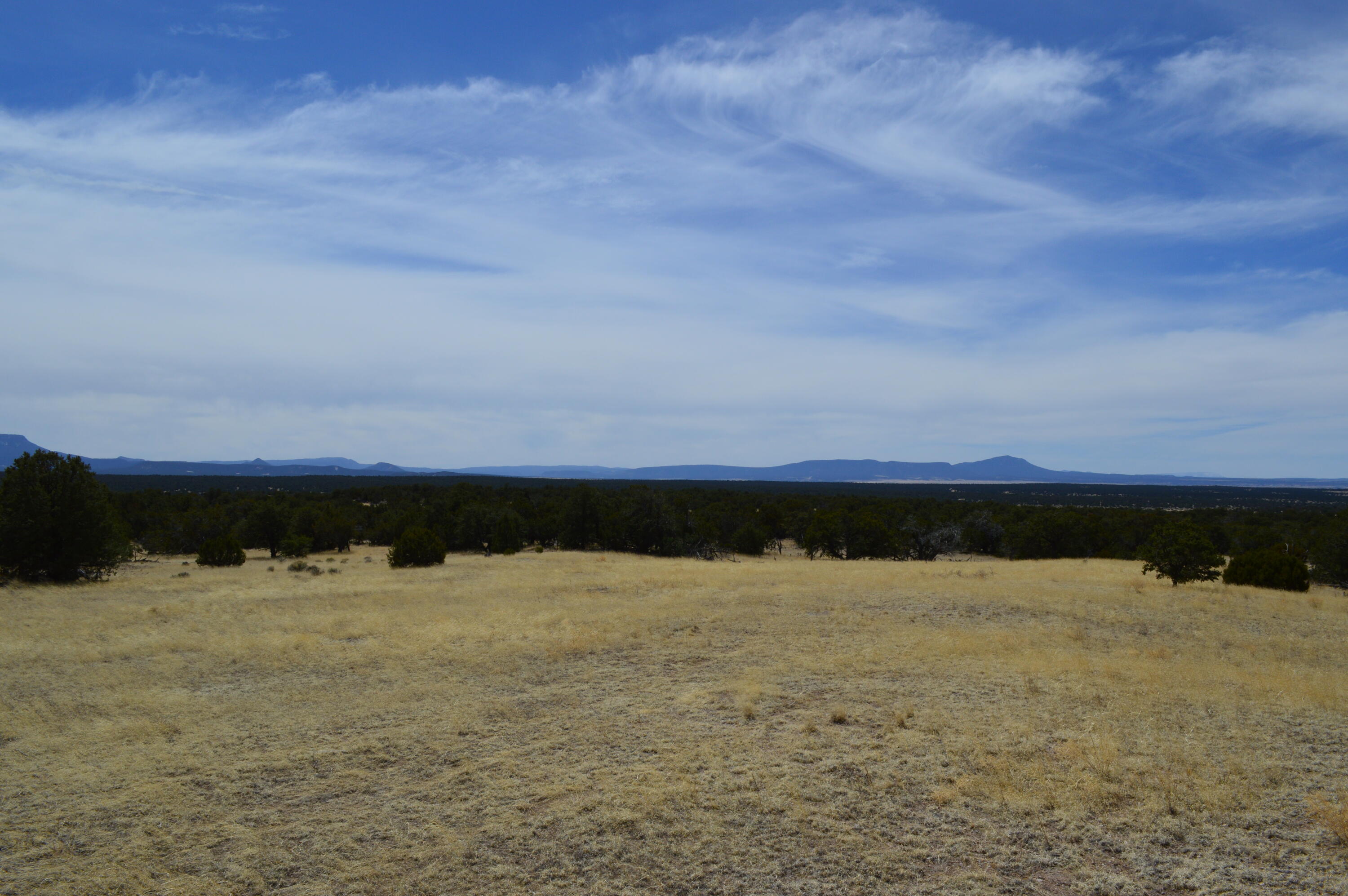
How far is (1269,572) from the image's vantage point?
25.9 metres

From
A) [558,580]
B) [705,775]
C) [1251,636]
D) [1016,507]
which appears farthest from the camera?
[1016,507]

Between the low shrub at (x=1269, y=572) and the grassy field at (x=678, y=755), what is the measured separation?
7.56m

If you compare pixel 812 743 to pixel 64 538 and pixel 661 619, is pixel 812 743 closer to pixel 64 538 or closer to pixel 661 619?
pixel 661 619

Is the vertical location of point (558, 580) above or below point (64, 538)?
below

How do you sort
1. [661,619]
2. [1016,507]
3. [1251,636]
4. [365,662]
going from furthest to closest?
[1016,507], [661,619], [1251,636], [365,662]

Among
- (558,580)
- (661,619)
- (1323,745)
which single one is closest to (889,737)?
(1323,745)

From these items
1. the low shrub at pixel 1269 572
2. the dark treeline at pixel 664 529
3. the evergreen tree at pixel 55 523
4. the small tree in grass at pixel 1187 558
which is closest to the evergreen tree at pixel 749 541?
the dark treeline at pixel 664 529

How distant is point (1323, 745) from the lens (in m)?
9.32

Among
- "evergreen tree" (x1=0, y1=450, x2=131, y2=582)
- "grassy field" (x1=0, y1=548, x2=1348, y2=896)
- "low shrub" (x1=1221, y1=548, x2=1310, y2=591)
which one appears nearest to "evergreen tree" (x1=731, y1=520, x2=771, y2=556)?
"low shrub" (x1=1221, y1=548, x2=1310, y2=591)

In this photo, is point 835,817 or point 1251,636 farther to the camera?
point 1251,636

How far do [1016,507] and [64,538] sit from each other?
64.8 metres

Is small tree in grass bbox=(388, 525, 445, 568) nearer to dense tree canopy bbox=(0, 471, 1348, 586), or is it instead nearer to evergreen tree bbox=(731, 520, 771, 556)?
dense tree canopy bbox=(0, 471, 1348, 586)

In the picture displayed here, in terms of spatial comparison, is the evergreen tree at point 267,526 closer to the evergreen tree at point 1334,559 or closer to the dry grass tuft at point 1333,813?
the dry grass tuft at point 1333,813

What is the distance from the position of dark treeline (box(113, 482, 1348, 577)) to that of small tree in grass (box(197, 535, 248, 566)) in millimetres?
4768
